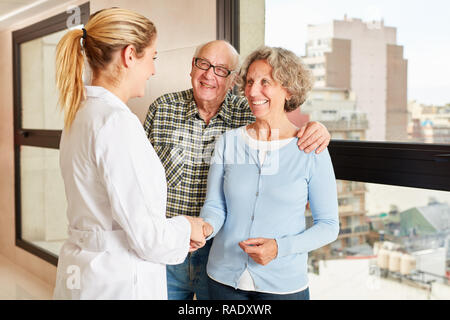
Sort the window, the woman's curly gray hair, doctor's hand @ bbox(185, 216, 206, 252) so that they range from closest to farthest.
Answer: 1. doctor's hand @ bbox(185, 216, 206, 252)
2. the woman's curly gray hair
3. the window

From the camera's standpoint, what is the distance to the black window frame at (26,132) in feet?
12.8

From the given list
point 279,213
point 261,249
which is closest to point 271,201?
point 279,213

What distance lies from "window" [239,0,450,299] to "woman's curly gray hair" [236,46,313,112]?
0.40 meters

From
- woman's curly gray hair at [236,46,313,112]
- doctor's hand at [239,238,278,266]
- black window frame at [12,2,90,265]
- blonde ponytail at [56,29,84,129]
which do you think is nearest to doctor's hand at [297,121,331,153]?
woman's curly gray hair at [236,46,313,112]

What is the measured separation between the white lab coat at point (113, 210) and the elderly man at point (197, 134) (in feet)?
1.47

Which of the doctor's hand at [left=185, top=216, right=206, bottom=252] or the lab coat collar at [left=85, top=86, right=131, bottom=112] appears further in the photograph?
the doctor's hand at [left=185, top=216, right=206, bottom=252]

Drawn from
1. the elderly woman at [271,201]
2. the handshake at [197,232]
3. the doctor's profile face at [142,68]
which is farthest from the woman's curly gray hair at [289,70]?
the handshake at [197,232]

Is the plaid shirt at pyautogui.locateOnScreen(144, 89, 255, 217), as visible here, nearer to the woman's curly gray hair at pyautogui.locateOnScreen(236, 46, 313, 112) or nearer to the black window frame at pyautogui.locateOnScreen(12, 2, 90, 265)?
the woman's curly gray hair at pyautogui.locateOnScreen(236, 46, 313, 112)

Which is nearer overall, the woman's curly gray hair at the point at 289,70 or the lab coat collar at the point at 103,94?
the lab coat collar at the point at 103,94

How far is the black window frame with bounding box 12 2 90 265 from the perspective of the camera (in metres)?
3.90

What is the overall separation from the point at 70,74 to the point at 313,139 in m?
0.70

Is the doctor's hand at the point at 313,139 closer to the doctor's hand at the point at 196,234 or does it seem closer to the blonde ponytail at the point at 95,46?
the doctor's hand at the point at 196,234

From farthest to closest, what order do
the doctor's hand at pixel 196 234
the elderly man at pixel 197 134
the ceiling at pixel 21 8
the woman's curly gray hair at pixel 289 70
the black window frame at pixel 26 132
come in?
the black window frame at pixel 26 132
the ceiling at pixel 21 8
the elderly man at pixel 197 134
the woman's curly gray hair at pixel 289 70
the doctor's hand at pixel 196 234

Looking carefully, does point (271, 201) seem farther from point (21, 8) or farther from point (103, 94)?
point (21, 8)
